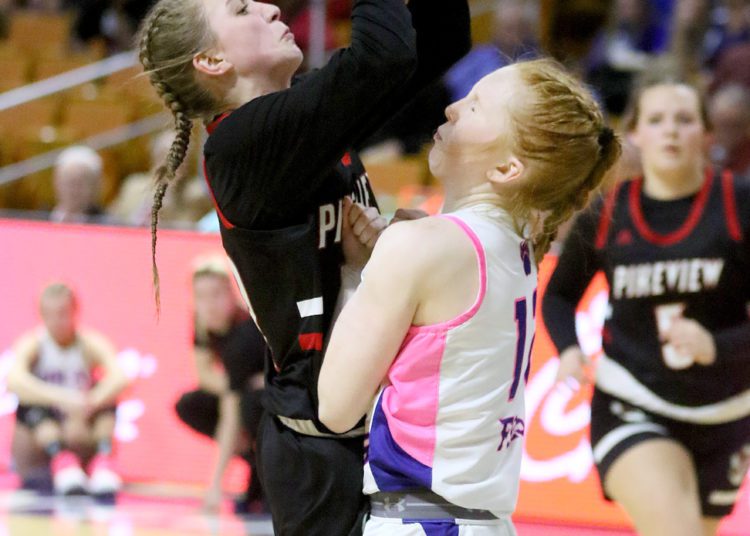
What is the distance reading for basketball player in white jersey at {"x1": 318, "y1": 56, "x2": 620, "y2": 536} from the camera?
2.22 m

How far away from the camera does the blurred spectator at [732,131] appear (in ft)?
23.5

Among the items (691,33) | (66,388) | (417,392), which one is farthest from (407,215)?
(691,33)

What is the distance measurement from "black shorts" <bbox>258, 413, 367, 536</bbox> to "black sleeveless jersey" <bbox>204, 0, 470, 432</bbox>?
6 cm

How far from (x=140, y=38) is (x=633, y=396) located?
6.93ft

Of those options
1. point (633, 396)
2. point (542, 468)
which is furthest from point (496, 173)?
point (542, 468)

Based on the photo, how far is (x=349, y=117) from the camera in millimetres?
2318

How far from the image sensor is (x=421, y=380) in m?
2.25

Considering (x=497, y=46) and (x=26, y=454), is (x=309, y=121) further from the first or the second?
(x=497, y=46)

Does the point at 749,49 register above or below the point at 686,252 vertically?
above

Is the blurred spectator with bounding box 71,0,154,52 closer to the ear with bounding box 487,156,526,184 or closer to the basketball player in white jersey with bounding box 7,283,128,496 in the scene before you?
the basketball player in white jersey with bounding box 7,283,128,496

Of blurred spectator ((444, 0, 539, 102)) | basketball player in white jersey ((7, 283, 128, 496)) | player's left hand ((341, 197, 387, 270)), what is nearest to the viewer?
player's left hand ((341, 197, 387, 270))

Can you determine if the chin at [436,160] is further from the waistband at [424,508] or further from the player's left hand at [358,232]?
the waistband at [424,508]

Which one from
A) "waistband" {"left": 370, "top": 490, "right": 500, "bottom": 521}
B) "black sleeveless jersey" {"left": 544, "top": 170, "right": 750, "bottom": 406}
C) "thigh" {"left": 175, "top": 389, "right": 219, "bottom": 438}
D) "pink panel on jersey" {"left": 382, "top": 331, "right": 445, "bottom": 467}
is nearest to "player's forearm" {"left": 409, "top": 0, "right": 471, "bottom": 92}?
"pink panel on jersey" {"left": 382, "top": 331, "right": 445, "bottom": 467}

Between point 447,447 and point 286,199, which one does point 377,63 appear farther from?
point 447,447
